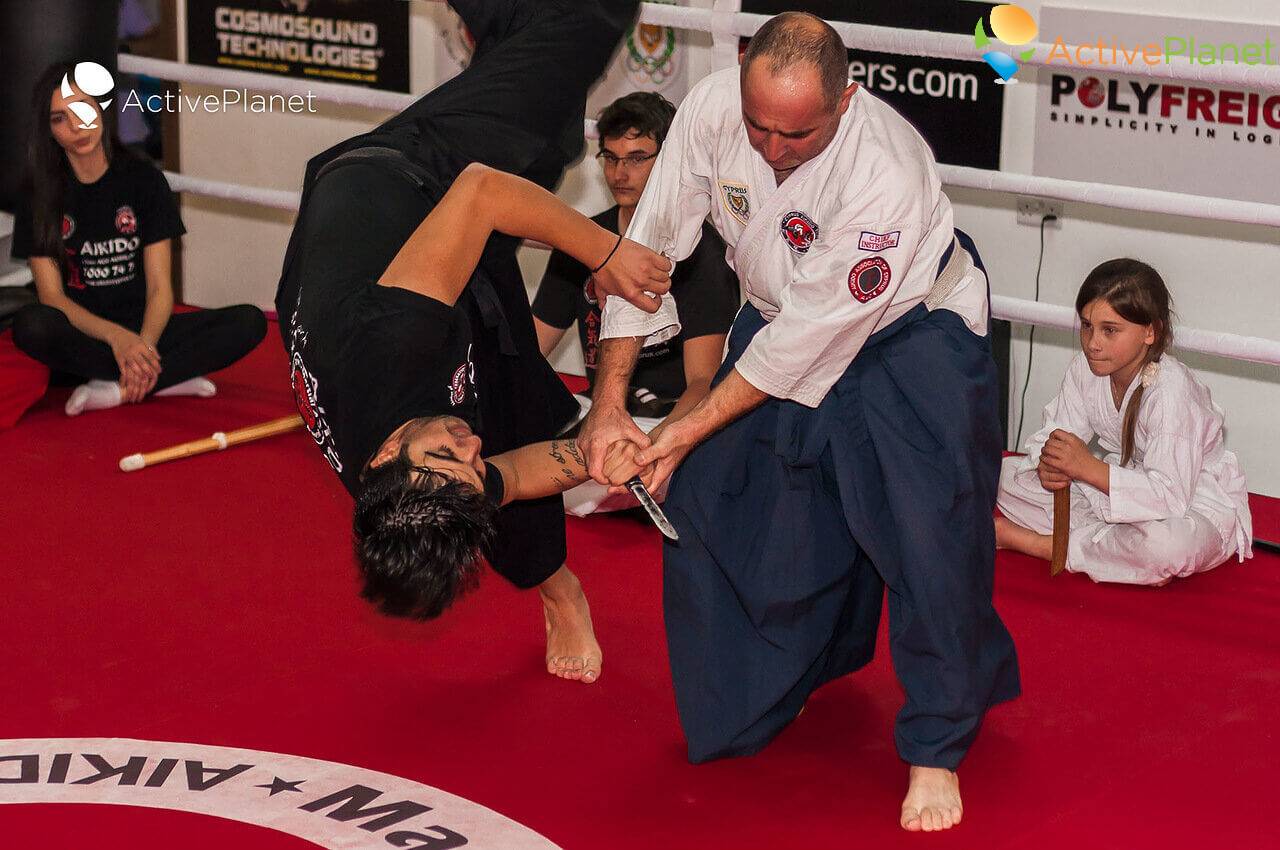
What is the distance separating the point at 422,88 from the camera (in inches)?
201

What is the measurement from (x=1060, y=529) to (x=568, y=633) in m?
1.10

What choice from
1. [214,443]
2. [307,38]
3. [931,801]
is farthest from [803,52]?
[307,38]

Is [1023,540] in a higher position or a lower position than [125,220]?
lower

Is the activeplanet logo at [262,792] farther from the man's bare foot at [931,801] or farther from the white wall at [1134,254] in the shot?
the white wall at [1134,254]

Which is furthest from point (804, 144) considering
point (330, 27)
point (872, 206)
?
point (330, 27)

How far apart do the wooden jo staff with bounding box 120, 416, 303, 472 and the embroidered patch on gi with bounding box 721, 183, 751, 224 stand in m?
2.09

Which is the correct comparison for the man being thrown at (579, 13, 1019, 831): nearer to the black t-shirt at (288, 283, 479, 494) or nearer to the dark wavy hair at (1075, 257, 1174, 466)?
the black t-shirt at (288, 283, 479, 494)

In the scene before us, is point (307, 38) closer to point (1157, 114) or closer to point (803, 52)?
point (1157, 114)

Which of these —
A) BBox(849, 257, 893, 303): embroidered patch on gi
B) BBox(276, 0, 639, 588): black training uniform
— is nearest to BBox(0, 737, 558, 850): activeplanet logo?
BBox(276, 0, 639, 588): black training uniform

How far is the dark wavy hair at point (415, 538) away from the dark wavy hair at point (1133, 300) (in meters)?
1.63

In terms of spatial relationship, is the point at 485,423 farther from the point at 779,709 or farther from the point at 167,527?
the point at 167,527

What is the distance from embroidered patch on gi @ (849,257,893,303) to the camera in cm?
223

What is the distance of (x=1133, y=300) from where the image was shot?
3258 millimetres

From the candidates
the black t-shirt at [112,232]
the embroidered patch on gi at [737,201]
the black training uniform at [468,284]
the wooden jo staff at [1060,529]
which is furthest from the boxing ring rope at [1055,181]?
the embroidered patch on gi at [737,201]
